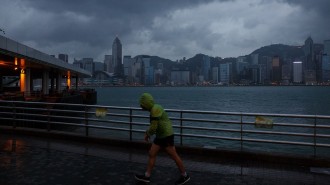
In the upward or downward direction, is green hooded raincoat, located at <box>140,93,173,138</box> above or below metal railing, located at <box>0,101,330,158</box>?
above

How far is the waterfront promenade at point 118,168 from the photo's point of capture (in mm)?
6559

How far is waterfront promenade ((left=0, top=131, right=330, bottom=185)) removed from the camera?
6.56 m

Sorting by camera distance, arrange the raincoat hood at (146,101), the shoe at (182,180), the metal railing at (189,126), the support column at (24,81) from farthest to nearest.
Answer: the support column at (24,81)
the metal railing at (189,126)
the raincoat hood at (146,101)
the shoe at (182,180)

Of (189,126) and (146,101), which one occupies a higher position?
(146,101)

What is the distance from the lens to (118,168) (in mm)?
7469

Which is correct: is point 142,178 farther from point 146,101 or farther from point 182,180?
point 146,101

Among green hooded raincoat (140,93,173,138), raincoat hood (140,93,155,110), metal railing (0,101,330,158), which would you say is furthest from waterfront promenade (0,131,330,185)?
raincoat hood (140,93,155,110)

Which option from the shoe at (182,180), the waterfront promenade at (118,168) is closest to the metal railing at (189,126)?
the waterfront promenade at (118,168)

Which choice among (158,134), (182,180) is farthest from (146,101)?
(182,180)

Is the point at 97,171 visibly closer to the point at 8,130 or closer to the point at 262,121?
the point at 262,121

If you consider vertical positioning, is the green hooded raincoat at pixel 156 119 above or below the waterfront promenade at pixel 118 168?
above

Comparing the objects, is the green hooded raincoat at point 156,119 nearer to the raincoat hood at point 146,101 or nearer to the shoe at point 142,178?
the raincoat hood at point 146,101

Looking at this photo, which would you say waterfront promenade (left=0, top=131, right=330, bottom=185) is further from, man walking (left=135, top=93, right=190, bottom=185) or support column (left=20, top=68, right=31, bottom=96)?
support column (left=20, top=68, right=31, bottom=96)

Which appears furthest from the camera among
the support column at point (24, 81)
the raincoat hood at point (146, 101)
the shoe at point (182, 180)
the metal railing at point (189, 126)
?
the support column at point (24, 81)
